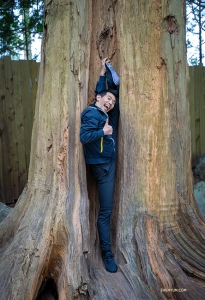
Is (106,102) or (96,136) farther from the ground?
(106,102)

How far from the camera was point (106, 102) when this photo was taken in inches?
155

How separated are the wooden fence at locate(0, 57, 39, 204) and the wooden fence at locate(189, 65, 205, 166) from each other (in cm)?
365

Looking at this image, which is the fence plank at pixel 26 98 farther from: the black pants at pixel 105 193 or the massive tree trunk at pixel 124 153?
the black pants at pixel 105 193

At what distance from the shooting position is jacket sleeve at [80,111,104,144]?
369 centimetres

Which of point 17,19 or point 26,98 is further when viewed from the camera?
point 17,19

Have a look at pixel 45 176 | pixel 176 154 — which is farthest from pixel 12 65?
pixel 176 154

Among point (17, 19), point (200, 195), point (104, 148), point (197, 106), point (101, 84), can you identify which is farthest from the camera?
point (17, 19)

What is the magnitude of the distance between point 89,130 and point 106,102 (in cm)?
42

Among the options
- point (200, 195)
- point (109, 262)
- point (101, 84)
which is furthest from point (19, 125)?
point (109, 262)

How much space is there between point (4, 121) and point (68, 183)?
130 inches

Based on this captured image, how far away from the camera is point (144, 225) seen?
377cm

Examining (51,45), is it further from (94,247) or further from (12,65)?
(12,65)

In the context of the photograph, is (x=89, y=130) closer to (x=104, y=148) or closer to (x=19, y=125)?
(x=104, y=148)

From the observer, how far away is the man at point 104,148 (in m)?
3.80
